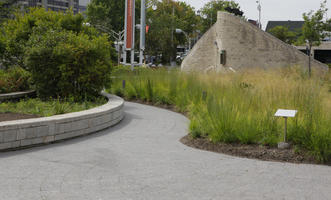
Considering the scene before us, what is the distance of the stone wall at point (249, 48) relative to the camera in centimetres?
2234

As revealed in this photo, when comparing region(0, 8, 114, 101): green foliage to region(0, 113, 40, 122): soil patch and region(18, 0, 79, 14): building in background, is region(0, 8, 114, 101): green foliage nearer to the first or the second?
region(0, 113, 40, 122): soil patch

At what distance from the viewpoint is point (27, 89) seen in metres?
12.8

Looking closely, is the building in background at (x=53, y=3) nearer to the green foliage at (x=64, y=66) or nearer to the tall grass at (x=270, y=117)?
the green foliage at (x=64, y=66)

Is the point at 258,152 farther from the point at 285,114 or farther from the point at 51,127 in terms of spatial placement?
the point at 51,127

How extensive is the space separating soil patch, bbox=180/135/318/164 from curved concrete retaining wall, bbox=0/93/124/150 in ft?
7.51

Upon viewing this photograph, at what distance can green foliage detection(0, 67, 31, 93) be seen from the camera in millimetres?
11906

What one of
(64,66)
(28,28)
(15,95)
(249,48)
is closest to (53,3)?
(249,48)

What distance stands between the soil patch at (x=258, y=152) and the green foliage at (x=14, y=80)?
22.4 feet

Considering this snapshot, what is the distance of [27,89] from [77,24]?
3.20 metres

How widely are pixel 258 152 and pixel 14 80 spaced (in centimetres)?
881

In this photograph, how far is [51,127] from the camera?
24.3ft

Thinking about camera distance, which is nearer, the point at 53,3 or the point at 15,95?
the point at 15,95

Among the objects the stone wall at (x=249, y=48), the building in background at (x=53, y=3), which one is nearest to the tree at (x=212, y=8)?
the building in background at (x=53, y=3)

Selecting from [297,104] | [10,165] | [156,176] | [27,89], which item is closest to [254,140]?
[297,104]
